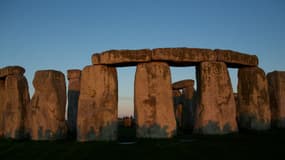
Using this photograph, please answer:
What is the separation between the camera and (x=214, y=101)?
13250 mm

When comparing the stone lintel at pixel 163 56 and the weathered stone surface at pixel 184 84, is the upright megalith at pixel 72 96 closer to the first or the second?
the weathered stone surface at pixel 184 84

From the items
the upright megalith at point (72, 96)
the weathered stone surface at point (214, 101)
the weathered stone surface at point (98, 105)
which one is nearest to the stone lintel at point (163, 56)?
the weathered stone surface at point (214, 101)

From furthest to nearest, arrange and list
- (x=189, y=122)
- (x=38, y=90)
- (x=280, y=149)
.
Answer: (x=189, y=122) < (x=38, y=90) < (x=280, y=149)

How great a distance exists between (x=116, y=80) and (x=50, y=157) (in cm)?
446

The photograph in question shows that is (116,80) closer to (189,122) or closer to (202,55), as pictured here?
(202,55)

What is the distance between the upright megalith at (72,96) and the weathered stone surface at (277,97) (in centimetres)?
1093

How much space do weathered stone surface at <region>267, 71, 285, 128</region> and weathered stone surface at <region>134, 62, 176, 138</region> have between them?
6.65m

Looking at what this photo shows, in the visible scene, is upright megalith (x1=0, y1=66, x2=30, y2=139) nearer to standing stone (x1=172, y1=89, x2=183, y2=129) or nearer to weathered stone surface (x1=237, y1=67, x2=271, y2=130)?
weathered stone surface (x1=237, y1=67, x2=271, y2=130)

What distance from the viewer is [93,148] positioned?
10578 mm

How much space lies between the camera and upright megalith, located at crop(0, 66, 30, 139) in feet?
49.3

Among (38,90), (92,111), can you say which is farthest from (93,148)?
(38,90)

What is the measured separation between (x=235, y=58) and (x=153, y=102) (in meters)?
4.13

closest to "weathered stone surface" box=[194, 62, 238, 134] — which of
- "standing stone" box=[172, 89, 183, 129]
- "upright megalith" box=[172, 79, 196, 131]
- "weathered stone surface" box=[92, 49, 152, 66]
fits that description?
"weathered stone surface" box=[92, 49, 152, 66]

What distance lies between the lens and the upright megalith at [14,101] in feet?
49.3
